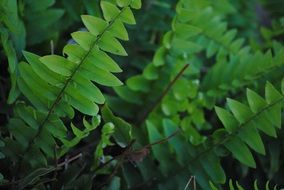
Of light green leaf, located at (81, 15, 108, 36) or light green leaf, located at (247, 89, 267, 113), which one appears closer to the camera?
light green leaf, located at (81, 15, 108, 36)

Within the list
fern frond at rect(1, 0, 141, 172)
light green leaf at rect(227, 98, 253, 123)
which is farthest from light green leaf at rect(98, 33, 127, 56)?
light green leaf at rect(227, 98, 253, 123)

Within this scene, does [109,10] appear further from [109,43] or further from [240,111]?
[240,111]

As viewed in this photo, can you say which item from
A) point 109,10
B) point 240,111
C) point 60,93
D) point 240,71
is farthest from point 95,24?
point 240,71

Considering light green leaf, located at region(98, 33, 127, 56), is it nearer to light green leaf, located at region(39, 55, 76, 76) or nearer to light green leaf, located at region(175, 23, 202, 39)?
light green leaf, located at region(39, 55, 76, 76)

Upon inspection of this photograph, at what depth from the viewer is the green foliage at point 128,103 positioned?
0.79 m

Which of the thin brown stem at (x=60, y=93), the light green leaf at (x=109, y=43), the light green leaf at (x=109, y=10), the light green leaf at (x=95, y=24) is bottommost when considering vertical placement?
the thin brown stem at (x=60, y=93)

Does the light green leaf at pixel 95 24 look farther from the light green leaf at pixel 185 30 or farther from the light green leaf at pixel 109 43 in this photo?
the light green leaf at pixel 185 30

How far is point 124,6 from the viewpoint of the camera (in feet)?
2.43

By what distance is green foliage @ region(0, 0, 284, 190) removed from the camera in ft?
2.58

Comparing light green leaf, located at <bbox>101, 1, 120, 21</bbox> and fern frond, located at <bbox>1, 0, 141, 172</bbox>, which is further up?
light green leaf, located at <bbox>101, 1, 120, 21</bbox>

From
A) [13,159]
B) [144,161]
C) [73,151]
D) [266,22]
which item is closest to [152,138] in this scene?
[144,161]

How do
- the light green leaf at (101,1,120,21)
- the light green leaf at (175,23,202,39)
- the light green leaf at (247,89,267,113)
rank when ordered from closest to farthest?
the light green leaf at (101,1,120,21)
the light green leaf at (247,89,267,113)
the light green leaf at (175,23,202,39)

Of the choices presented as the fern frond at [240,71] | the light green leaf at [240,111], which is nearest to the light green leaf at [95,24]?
the light green leaf at [240,111]

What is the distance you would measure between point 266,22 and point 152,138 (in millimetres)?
853
